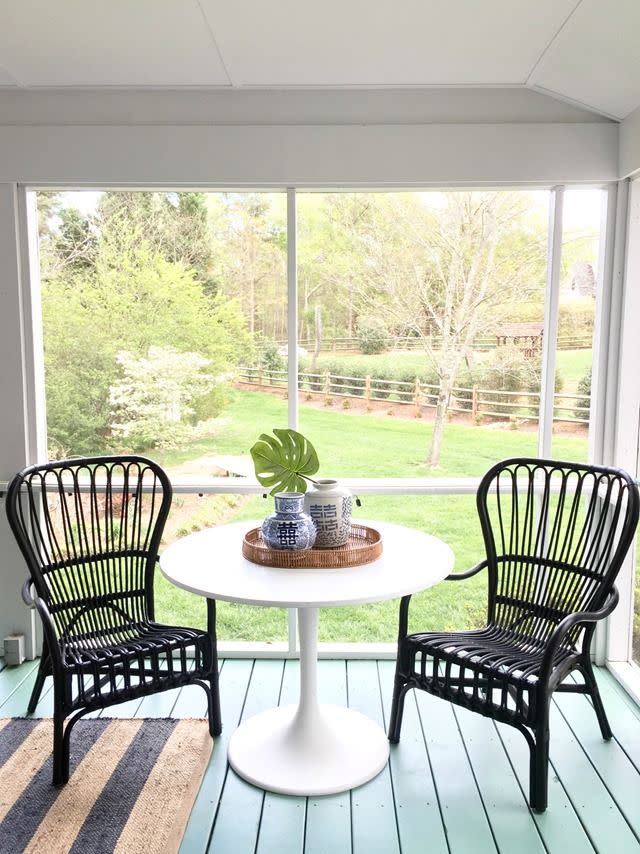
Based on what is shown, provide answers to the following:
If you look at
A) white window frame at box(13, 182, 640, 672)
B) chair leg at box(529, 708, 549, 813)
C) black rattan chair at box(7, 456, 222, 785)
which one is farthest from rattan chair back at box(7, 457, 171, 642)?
chair leg at box(529, 708, 549, 813)

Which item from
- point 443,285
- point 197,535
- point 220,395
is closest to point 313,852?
point 197,535

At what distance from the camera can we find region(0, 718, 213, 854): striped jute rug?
2012mm

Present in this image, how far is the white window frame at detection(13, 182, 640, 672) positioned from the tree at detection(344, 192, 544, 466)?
93mm

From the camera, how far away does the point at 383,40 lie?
8.13 ft

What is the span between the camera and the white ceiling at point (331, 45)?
226 cm

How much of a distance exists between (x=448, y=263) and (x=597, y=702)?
5.82ft

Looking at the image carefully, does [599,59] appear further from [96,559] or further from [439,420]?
[96,559]

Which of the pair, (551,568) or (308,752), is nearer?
(308,752)

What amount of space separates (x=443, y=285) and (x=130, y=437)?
1490 mm

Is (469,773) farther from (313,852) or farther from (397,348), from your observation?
(397,348)

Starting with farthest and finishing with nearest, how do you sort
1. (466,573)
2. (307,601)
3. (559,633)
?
1. (466,573)
2. (559,633)
3. (307,601)

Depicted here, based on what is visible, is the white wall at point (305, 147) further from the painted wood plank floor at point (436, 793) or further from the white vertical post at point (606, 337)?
the painted wood plank floor at point (436, 793)

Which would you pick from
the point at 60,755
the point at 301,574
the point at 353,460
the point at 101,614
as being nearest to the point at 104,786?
the point at 60,755

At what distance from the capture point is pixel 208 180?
293cm
